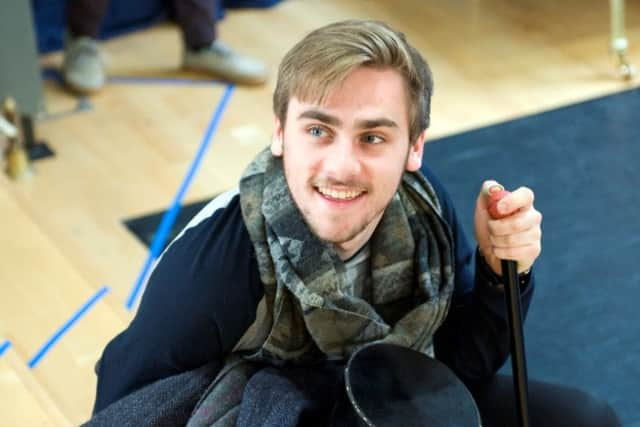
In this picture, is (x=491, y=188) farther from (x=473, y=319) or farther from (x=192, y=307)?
→ (x=192, y=307)

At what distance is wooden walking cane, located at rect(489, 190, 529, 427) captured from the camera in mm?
1736

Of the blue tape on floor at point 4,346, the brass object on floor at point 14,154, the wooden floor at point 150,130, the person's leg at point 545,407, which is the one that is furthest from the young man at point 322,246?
the brass object on floor at point 14,154

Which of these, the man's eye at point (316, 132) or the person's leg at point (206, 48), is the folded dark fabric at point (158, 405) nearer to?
the man's eye at point (316, 132)

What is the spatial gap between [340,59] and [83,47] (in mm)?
2269

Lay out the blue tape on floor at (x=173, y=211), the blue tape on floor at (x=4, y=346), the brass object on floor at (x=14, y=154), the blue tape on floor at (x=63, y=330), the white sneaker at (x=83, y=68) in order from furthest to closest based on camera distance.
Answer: the white sneaker at (x=83, y=68)
the brass object on floor at (x=14, y=154)
the blue tape on floor at (x=173, y=211)
the blue tape on floor at (x=63, y=330)
the blue tape on floor at (x=4, y=346)

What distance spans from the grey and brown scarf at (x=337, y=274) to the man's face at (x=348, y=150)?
0.12 ft

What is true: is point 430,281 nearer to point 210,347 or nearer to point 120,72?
point 210,347

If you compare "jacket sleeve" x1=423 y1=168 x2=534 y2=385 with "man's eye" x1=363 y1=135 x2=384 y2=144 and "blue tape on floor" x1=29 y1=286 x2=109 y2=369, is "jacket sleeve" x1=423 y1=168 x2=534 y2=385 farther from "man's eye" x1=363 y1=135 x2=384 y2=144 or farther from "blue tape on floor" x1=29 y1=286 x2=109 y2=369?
"blue tape on floor" x1=29 y1=286 x2=109 y2=369

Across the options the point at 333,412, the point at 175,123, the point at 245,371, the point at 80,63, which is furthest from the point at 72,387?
the point at 80,63

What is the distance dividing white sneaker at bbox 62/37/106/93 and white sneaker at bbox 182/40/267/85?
0.28 metres

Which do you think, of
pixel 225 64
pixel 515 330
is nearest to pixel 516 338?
pixel 515 330

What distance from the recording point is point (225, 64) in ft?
12.8

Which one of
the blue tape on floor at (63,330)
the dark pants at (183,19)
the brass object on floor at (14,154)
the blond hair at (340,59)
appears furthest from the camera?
the dark pants at (183,19)

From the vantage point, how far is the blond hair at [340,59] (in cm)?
173
